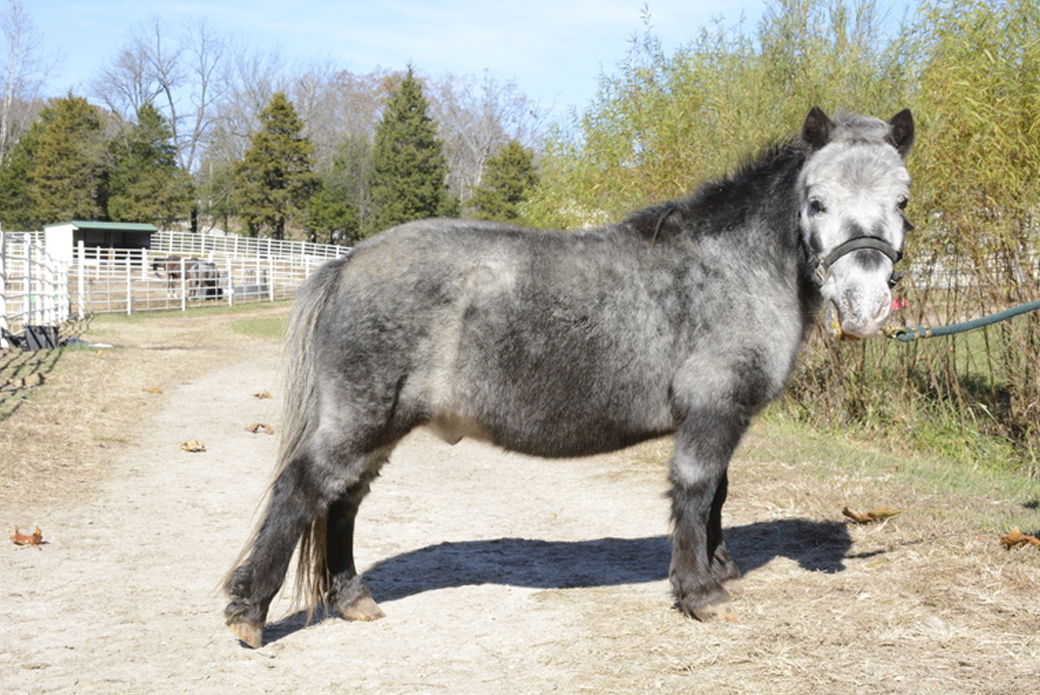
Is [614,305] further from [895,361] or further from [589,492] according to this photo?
[895,361]

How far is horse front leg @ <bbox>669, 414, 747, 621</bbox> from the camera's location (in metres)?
3.92

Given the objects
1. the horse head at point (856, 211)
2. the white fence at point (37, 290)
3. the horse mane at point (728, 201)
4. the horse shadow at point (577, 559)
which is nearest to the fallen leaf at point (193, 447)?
the horse shadow at point (577, 559)

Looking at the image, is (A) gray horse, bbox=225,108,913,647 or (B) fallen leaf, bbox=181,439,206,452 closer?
(A) gray horse, bbox=225,108,913,647

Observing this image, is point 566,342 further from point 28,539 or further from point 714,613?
point 28,539

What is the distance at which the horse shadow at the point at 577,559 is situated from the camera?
4.63 meters

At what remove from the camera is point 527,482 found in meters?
7.05

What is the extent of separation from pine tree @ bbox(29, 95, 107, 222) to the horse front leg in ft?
169

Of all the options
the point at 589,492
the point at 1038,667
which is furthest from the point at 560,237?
the point at 589,492

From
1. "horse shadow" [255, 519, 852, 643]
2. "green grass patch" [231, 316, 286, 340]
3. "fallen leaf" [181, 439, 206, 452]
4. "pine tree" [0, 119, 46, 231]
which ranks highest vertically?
"pine tree" [0, 119, 46, 231]

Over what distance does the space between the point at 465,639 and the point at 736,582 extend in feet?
4.47

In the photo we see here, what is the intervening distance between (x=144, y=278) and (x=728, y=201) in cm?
3062

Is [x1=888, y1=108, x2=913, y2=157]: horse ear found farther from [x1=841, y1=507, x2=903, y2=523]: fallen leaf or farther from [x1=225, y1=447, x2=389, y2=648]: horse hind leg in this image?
[x1=225, y1=447, x2=389, y2=648]: horse hind leg

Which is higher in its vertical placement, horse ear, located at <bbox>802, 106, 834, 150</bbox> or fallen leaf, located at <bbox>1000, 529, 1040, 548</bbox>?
horse ear, located at <bbox>802, 106, 834, 150</bbox>

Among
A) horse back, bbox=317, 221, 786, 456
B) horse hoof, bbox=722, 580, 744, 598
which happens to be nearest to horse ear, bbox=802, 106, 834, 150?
horse back, bbox=317, 221, 786, 456
